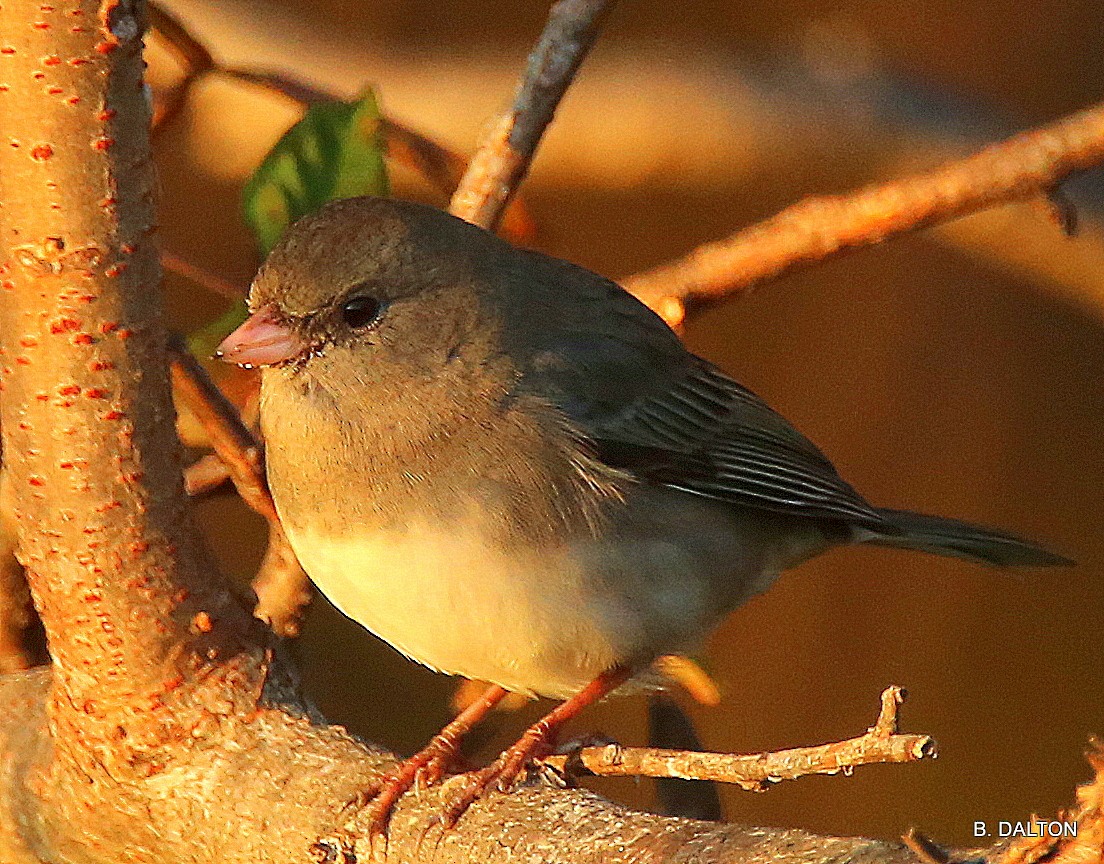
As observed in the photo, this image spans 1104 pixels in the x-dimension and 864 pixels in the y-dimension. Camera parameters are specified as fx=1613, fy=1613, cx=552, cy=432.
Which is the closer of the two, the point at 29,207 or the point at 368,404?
the point at 29,207

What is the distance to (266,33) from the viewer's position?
3281mm

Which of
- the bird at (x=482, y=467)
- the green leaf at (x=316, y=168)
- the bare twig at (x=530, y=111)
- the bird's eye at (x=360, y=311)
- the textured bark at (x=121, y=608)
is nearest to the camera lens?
the textured bark at (x=121, y=608)

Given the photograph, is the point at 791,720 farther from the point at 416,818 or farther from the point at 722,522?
the point at 416,818

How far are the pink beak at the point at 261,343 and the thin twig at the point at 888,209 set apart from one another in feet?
2.02

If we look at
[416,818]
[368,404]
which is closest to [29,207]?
[368,404]

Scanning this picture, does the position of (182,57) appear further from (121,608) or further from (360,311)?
(121,608)

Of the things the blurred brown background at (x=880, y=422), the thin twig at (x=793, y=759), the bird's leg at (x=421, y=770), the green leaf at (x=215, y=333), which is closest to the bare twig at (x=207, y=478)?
the green leaf at (x=215, y=333)

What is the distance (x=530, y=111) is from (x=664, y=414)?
489mm

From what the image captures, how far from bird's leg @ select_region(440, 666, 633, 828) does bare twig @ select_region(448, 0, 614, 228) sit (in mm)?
707

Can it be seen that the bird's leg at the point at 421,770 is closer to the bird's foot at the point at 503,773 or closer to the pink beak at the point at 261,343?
the bird's foot at the point at 503,773

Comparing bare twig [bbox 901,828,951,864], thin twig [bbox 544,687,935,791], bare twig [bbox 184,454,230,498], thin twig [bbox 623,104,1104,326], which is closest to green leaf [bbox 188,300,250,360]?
bare twig [bbox 184,454,230,498]

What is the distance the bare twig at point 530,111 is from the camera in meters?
2.35

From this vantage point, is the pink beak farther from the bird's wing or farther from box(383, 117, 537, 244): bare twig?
box(383, 117, 537, 244): bare twig

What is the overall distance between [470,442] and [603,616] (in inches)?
11.0
